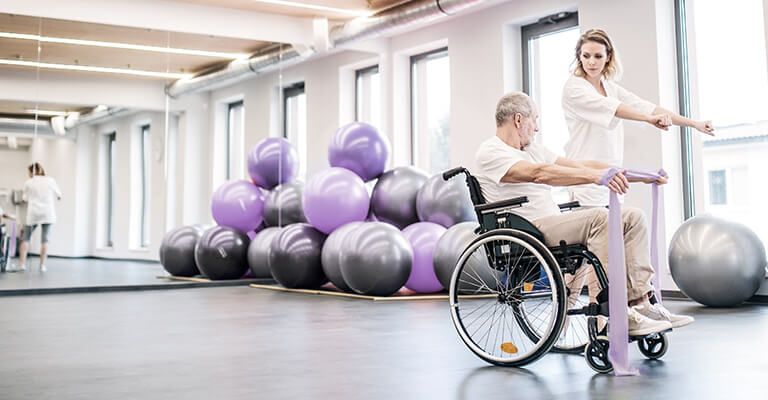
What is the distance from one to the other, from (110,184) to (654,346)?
5483 mm

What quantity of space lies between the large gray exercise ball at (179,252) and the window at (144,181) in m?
0.19

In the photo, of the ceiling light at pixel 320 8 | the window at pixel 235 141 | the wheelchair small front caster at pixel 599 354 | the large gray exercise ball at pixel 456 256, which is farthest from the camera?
the window at pixel 235 141

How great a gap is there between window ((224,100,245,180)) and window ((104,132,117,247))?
120 centimetres

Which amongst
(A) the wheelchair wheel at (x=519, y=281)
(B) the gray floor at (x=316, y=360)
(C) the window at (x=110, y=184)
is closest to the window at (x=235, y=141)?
(C) the window at (x=110, y=184)

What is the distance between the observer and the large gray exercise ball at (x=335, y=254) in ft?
18.8

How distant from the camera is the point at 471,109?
24.7ft

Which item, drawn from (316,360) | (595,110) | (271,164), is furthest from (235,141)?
(595,110)

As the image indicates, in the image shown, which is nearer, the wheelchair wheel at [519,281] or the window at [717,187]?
the wheelchair wheel at [519,281]

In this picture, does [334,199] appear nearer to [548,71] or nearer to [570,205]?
[548,71]

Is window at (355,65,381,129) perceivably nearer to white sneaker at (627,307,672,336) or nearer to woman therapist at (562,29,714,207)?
woman therapist at (562,29,714,207)

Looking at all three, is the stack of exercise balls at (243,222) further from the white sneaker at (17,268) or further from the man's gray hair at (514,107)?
the man's gray hair at (514,107)

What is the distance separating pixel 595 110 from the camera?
2.72 metres

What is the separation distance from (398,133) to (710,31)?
377 centimetres

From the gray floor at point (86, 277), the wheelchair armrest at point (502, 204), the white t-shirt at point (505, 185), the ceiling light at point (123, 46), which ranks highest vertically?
the ceiling light at point (123, 46)
